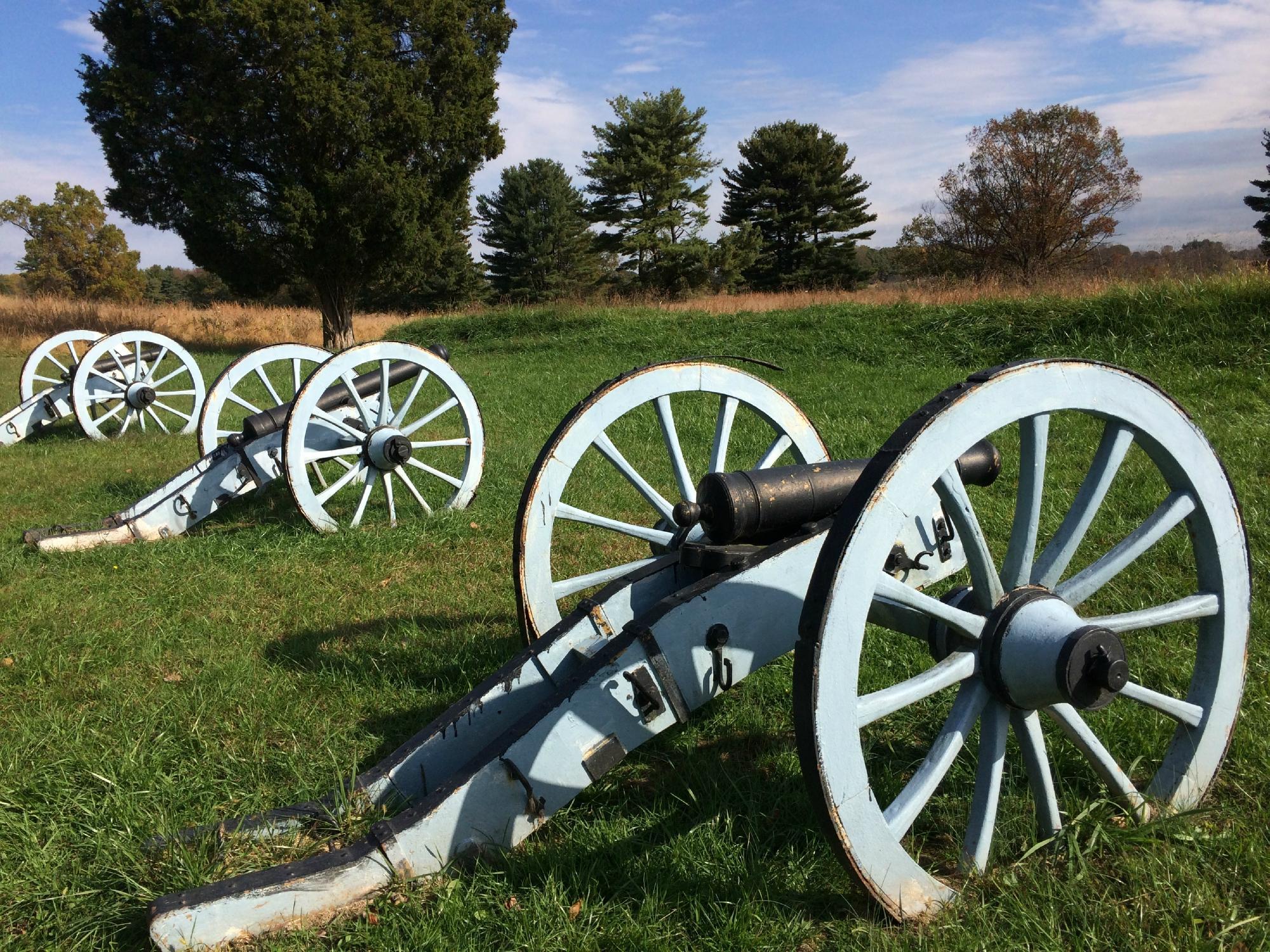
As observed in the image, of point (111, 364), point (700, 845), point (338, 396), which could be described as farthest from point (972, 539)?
point (111, 364)

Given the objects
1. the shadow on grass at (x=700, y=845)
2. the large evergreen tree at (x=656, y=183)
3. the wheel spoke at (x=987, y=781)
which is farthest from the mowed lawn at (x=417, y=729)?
the large evergreen tree at (x=656, y=183)

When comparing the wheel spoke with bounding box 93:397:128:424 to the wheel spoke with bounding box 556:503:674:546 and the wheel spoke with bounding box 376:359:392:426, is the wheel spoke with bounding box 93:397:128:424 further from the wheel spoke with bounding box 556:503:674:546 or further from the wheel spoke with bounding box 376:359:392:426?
the wheel spoke with bounding box 556:503:674:546

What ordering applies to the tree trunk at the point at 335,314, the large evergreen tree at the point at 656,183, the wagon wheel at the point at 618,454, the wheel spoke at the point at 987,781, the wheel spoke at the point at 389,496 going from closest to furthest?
the wheel spoke at the point at 987,781, the wagon wheel at the point at 618,454, the wheel spoke at the point at 389,496, the tree trunk at the point at 335,314, the large evergreen tree at the point at 656,183

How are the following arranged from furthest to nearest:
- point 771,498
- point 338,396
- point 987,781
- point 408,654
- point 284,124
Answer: point 284,124 < point 338,396 < point 408,654 < point 771,498 < point 987,781

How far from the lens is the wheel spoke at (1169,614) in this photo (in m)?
1.88

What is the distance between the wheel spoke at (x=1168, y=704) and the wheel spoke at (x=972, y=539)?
35 cm

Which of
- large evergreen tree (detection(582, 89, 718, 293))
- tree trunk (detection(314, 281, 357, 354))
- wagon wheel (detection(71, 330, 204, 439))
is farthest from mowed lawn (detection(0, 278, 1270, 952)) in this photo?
large evergreen tree (detection(582, 89, 718, 293))

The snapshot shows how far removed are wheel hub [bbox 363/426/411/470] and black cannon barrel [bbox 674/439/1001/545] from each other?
330 cm

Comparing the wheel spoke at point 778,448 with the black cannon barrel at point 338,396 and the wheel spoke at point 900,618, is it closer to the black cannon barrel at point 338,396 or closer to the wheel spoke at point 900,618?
the wheel spoke at point 900,618

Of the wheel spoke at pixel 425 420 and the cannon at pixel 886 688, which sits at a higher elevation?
the wheel spoke at pixel 425 420

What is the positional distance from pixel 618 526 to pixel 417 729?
943 mm

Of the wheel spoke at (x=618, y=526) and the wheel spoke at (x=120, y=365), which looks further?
the wheel spoke at (x=120, y=365)

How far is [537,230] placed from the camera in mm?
43125

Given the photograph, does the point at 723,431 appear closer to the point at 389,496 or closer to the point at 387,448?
the point at 387,448
